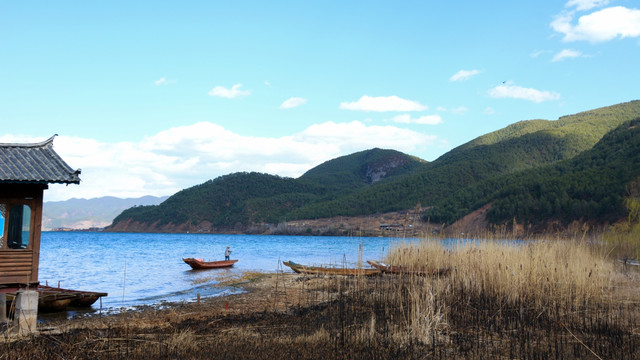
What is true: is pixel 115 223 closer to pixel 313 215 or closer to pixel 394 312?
pixel 313 215

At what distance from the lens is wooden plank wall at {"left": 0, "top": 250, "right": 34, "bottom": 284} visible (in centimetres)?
1043

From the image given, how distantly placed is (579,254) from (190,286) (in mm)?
15102

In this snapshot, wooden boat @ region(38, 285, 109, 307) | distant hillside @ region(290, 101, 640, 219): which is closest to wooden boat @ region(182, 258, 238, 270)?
wooden boat @ region(38, 285, 109, 307)

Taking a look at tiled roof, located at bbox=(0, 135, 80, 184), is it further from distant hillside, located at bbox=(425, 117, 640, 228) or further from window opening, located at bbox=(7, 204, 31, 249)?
distant hillside, located at bbox=(425, 117, 640, 228)

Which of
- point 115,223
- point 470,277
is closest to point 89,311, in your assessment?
point 470,277

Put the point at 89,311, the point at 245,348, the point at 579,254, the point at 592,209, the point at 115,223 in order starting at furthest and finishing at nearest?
the point at 115,223, the point at 592,209, the point at 89,311, the point at 579,254, the point at 245,348

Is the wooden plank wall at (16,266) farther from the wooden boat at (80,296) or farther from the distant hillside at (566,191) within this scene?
the distant hillside at (566,191)

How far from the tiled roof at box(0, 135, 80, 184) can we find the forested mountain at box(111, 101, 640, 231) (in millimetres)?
42005

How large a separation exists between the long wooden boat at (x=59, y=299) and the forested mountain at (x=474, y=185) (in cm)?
3885

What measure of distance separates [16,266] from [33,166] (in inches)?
83.2

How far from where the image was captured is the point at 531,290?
10992mm

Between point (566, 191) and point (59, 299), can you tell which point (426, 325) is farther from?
point (566, 191)

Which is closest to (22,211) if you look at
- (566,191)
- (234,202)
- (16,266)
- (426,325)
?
(16,266)

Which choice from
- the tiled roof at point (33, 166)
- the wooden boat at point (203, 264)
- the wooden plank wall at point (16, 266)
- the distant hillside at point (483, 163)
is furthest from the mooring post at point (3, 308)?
the distant hillside at point (483, 163)
